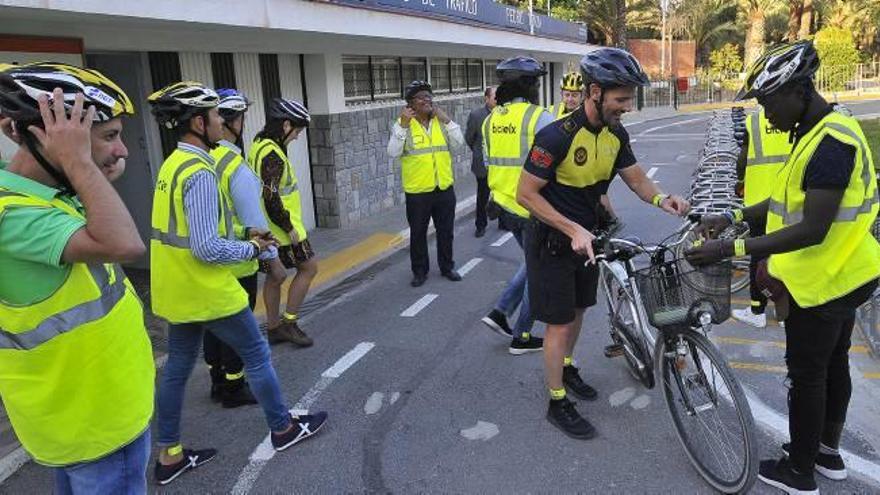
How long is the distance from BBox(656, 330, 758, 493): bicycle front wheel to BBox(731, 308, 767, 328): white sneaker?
218 cm

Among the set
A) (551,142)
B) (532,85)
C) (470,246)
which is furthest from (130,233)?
(470,246)

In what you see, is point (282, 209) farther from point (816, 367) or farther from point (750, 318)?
point (750, 318)

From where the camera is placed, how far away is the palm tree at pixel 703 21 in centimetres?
4019

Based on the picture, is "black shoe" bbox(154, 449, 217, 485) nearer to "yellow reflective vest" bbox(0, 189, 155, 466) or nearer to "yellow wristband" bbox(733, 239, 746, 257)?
"yellow reflective vest" bbox(0, 189, 155, 466)

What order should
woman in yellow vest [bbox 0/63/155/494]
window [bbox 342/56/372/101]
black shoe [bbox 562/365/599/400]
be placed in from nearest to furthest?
woman in yellow vest [bbox 0/63/155/494] < black shoe [bbox 562/365/599/400] < window [bbox 342/56/372/101]

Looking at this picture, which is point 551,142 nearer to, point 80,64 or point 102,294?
point 102,294

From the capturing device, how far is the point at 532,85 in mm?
4992

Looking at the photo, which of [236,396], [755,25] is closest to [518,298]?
[236,396]

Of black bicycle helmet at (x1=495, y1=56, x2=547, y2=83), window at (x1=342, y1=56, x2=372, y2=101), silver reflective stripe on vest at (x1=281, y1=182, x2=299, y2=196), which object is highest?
window at (x1=342, y1=56, x2=372, y2=101)

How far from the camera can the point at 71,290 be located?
1842 millimetres

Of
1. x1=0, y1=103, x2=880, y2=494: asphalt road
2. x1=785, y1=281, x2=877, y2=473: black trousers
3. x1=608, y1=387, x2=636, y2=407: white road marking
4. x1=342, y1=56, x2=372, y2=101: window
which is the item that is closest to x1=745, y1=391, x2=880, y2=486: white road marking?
x1=0, y1=103, x2=880, y2=494: asphalt road

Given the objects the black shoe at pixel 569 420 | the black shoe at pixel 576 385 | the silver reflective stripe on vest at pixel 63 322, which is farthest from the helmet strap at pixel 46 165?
the black shoe at pixel 576 385

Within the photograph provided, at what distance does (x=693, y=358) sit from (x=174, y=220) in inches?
99.8

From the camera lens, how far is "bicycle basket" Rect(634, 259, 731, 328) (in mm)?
2850
